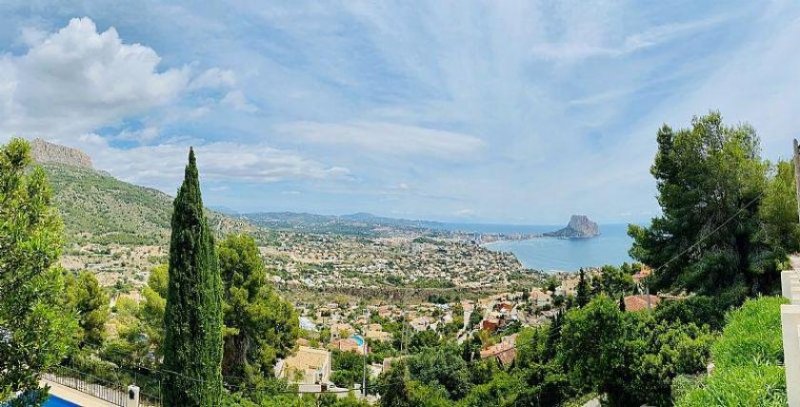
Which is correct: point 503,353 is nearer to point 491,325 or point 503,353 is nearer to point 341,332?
point 491,325

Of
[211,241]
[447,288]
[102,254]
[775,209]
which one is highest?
[775,209]

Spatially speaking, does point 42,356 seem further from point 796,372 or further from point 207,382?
point 796,372

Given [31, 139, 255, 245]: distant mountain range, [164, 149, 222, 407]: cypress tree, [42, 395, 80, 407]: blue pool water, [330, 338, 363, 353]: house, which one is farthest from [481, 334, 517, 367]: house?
[31, 139, 255, 245]: distant mountain range

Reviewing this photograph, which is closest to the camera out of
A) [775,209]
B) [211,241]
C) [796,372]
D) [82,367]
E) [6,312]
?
[796,372]

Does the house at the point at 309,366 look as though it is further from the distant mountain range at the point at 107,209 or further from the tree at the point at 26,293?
the distant mountain range at the point at 107,209

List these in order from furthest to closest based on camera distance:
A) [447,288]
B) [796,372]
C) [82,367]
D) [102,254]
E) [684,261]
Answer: [447,288] < [102,254] < [684,261] < [82,367] < [796,372]

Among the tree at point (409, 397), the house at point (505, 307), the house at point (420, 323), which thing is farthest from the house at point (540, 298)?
the tree at point (409, 397)

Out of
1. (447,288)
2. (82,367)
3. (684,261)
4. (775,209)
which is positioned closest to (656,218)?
(684,261)
